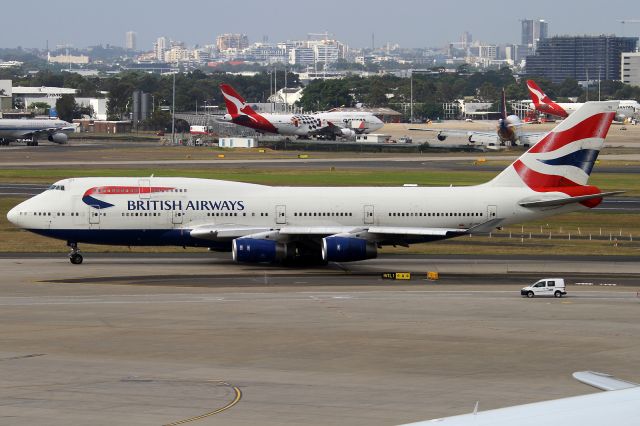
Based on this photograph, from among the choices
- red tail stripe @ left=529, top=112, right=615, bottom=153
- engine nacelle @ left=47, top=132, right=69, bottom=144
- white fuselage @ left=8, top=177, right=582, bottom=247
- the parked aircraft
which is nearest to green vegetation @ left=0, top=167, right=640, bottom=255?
white fuselage @ left=8, top=177, right=582, bottom=247

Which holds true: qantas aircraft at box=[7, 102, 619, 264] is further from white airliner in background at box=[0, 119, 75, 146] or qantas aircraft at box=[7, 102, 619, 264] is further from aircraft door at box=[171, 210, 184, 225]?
white airliner in background at box=[0, 119, 75, 146]

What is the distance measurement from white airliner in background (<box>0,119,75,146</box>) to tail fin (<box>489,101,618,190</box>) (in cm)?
13459

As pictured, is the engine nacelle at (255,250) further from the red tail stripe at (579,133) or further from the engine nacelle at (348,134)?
the engine nacelle at (348,134)

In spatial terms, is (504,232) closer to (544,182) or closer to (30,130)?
(544,182)

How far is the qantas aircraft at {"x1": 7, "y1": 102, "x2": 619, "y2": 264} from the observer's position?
5825cm

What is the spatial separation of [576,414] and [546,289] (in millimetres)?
37962

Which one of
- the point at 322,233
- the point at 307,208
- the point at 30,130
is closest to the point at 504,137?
the point at 30,130

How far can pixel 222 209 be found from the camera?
59062 mm

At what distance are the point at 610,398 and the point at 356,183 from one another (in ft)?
303

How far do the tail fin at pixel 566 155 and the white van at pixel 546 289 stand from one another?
37.2 ft

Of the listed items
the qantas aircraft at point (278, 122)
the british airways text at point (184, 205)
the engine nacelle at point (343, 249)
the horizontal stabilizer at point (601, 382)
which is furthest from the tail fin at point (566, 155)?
the qantas aircraft at point (278, 122)

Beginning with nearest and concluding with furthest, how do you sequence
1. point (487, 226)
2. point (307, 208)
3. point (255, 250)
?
1. point (255, 250)
2. point (487, 226)
3. point (307, 208)

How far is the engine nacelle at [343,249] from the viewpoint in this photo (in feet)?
184

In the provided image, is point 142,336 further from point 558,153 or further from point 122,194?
point 558,153
